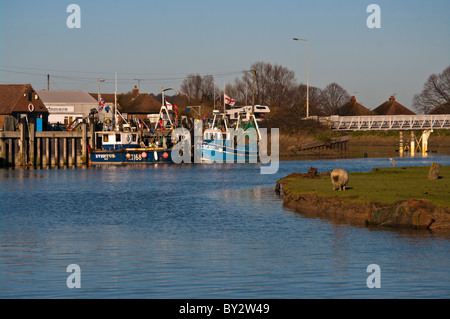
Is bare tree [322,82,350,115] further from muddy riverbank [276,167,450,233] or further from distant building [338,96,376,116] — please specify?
muddy riverbank [276,167,450,233]

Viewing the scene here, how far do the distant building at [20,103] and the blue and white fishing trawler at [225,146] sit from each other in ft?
105

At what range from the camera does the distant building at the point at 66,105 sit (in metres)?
134

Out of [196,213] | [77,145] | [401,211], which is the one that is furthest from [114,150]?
[401,211]

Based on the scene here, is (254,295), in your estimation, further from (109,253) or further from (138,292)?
(109,253)

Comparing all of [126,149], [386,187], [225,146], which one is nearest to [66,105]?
[126,149]

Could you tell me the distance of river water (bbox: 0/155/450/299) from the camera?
68.0ft

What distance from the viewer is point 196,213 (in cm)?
4003

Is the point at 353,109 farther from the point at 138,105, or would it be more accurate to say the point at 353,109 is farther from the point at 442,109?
the point at 138,105

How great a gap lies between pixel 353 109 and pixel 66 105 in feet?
280

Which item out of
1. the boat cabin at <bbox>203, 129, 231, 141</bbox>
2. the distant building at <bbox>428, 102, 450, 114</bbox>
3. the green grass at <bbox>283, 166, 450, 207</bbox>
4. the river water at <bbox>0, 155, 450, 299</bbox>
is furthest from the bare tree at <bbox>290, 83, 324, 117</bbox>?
the river water at <bbox>0, 155, 450, 299</bbox>

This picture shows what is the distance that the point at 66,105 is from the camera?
13588 centimetres

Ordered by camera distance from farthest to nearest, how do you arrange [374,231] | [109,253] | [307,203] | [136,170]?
[136,170] < [307,203] < [374,231] < [109,253]

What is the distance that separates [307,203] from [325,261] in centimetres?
1488

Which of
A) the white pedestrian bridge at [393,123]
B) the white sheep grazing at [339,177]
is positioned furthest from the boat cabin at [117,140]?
the white sheep grazing at [339,177]
